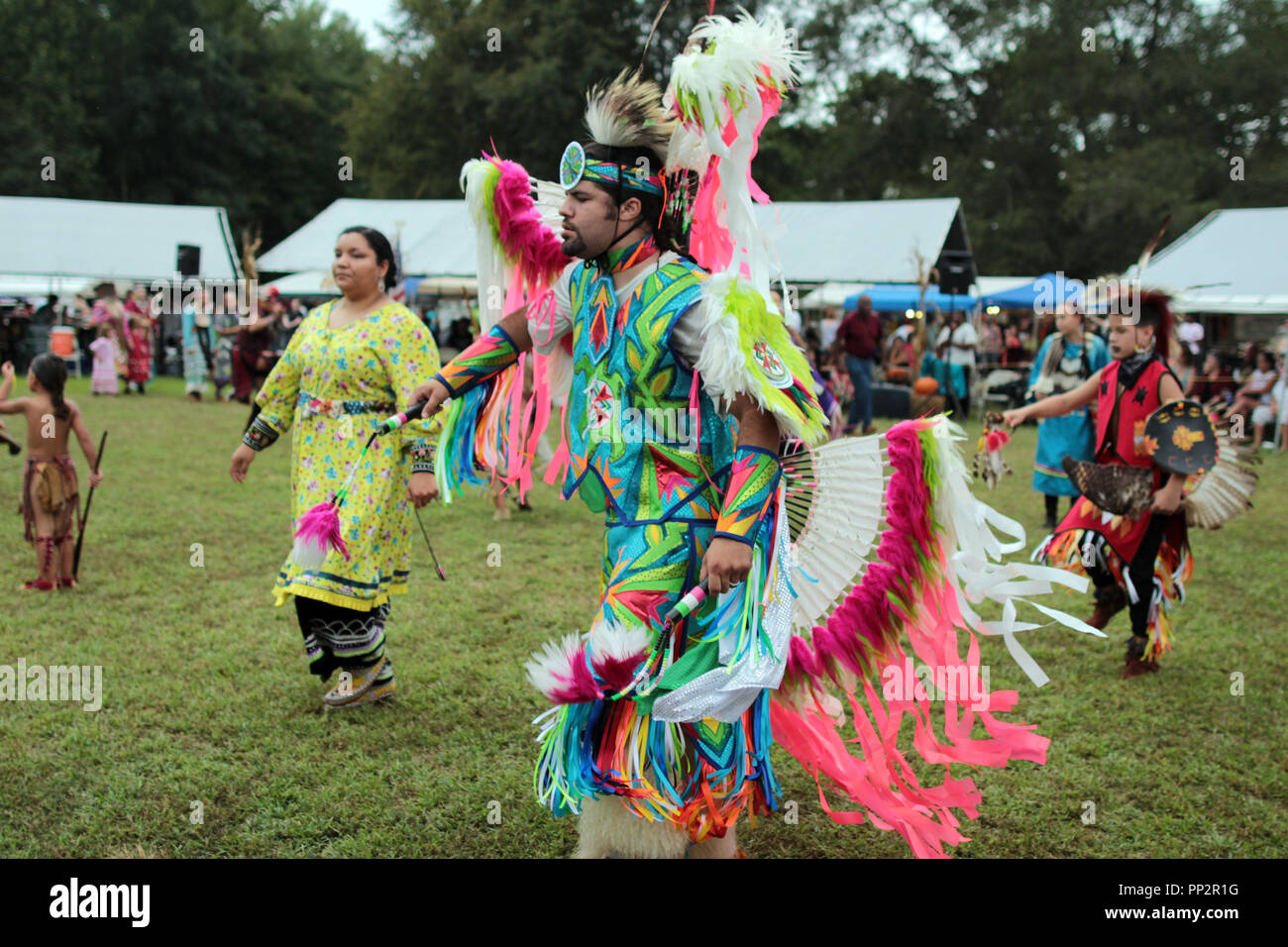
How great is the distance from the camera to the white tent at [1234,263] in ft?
53.1

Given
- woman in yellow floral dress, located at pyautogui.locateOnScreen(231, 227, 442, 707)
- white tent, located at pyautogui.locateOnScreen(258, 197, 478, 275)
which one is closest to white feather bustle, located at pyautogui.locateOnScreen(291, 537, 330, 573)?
woman in yellow floral dress, located at pyautogui.locateOnScreen(231, 227, 442, 707)

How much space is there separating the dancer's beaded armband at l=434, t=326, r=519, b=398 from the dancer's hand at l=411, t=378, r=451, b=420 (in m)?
0.02

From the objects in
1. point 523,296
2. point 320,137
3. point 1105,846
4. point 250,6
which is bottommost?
point 1105,846

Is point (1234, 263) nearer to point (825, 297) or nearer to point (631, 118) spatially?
point (825, 297)

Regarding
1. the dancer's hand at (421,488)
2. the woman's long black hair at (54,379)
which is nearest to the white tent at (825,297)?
the woman's long black hair at (54,379)

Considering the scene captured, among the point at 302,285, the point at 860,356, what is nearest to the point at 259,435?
the point at 860,356

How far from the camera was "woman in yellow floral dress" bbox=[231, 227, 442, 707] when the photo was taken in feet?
11.9

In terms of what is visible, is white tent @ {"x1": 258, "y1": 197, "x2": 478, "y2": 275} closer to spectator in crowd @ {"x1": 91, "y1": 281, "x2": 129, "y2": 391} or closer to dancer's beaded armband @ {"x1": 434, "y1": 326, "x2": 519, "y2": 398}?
spectator in crowd @ {"x1": 91, "y1": 281, "x2": 129, "y2": 391}

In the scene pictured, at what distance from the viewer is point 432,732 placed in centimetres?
376

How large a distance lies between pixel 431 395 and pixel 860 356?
10485 mm

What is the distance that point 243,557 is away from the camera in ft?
20.8

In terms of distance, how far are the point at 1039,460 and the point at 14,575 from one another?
21.7 ft

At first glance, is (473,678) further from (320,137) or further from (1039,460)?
(320,137)

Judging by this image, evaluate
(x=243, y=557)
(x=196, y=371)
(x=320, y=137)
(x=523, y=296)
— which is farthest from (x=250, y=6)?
(x=523, y=296)
